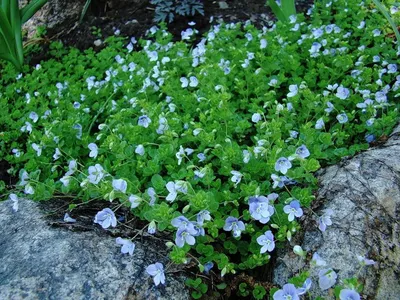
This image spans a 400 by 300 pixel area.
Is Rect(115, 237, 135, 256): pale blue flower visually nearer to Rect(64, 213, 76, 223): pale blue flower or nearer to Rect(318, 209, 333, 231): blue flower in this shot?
Rect(64, 213, 76, 223): pale blue flower

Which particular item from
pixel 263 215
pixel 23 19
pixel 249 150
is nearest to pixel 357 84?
pixel 249 150

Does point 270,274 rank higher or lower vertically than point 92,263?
lower

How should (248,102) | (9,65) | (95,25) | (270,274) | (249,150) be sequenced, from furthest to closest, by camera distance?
(95,25)
(9,65)
(248,102)
(249,150)
(270,274)

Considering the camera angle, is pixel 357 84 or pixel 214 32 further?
pixel 214 32

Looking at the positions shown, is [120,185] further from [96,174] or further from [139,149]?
[139,149]

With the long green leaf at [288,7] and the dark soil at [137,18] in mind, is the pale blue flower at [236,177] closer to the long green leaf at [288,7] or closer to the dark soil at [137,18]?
the long green leaf at [288,7]

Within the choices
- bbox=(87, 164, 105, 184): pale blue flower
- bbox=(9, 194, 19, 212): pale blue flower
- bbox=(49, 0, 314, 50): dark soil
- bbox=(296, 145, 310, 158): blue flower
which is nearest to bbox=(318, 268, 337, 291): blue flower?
bbox=(296, 145, 310, 158): blue flower

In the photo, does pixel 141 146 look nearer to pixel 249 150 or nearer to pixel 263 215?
pixel 249 150
